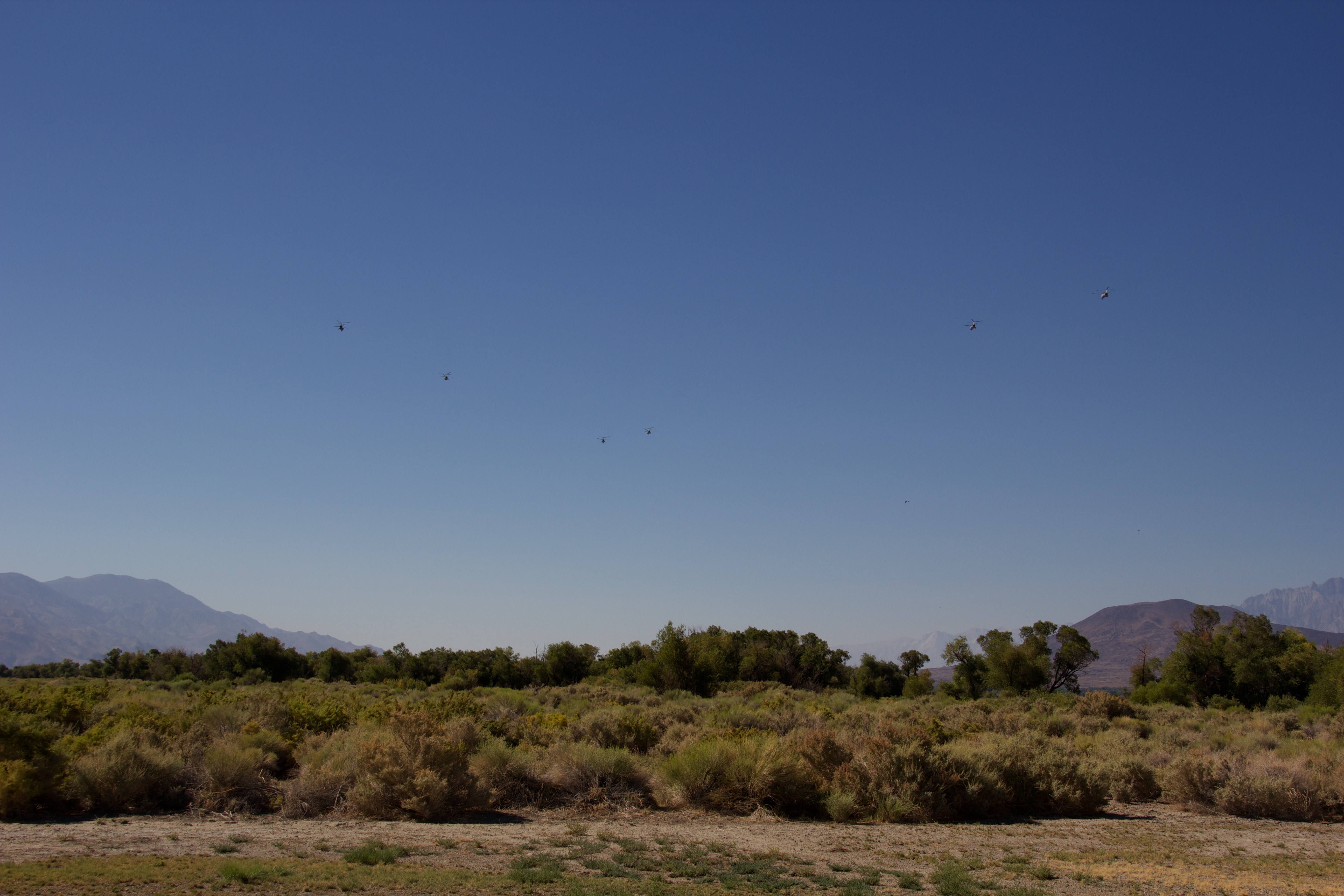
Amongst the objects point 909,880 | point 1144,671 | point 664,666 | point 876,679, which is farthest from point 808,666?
point 909,880

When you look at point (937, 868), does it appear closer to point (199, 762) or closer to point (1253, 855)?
point (1253, 855)

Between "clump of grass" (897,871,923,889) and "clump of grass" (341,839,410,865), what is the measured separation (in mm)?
6634

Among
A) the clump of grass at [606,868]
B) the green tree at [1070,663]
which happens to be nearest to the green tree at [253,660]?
the clump of grass at [606,868]

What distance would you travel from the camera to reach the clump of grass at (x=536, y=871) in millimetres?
9109

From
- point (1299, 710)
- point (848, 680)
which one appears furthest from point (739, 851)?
point (848, 680)

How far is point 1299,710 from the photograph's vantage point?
34594 mm

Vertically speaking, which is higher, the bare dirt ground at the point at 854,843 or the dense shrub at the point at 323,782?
the dense shrub at the point at 323,782

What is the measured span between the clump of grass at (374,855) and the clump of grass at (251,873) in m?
0.94

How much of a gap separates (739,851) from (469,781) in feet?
18.0

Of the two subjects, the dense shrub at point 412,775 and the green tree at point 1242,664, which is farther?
the green tree at point 1242,664

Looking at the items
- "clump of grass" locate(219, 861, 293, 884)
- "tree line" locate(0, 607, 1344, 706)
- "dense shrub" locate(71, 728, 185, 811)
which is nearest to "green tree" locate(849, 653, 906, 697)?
"tree line" locate(0, 607, 1344, 706)

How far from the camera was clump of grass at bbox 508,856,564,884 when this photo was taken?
911 cm

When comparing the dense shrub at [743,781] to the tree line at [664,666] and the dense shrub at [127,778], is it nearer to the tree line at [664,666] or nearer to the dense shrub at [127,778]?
the dense shrub at [127,778]

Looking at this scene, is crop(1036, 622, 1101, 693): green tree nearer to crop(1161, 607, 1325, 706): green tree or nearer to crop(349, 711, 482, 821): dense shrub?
crop(1161, 607, 1325, 706): green tree
